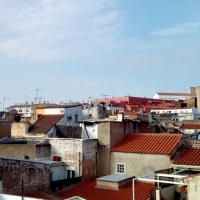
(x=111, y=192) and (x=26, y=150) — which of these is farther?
(x=26, y=150)

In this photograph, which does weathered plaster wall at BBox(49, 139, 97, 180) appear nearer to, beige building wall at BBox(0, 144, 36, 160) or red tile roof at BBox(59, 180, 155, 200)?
beige building wall at BBox(0, 144, 36, 160)

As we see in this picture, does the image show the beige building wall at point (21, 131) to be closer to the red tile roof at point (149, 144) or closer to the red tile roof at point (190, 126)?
the red tile roof at point (149, 144)

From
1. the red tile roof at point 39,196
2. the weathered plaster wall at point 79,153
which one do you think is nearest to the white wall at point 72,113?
the weathered plaster wall at point 79,153

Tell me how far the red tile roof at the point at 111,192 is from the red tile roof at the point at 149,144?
3.36m

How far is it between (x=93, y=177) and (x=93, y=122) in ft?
21.9

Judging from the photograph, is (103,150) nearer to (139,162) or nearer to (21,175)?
(139,162)

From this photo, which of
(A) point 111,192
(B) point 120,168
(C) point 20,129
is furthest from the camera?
(C) point 20,129

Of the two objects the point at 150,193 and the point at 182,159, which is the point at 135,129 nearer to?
the point at 182,159

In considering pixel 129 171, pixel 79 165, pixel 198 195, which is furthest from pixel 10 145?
pixel 198 195

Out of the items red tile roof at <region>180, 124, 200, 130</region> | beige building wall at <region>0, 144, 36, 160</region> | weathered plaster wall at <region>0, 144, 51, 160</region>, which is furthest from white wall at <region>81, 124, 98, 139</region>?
red tile roof at <region>180, 124, 200, 130</region>

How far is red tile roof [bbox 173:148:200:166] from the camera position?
2544 cm

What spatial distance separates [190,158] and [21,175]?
11.9m

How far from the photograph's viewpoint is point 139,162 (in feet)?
91.4

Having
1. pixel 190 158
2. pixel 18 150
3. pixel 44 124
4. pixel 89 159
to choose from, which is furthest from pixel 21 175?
pixel 44 124
